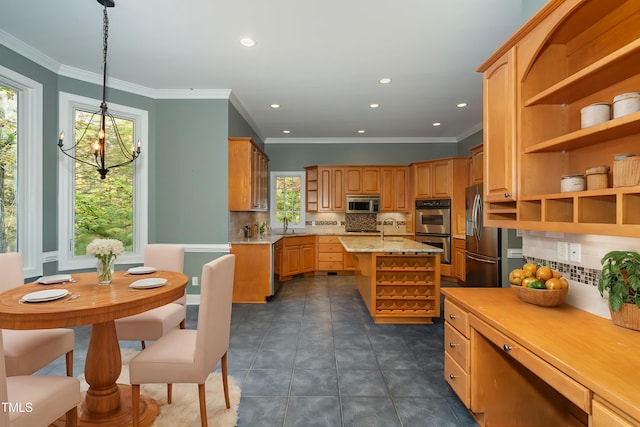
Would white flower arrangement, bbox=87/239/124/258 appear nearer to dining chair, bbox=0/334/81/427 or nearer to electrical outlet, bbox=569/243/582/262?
dining chair, bbox=0/334/81/427

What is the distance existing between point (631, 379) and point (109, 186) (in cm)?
463

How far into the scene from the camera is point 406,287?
352cm

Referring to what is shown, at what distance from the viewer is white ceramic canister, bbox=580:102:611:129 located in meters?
1.36

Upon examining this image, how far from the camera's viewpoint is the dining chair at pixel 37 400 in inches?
44.6

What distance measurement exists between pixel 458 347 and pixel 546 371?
2.46 feet

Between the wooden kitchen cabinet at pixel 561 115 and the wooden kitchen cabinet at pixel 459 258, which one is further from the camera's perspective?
the wooden kitchen cabinet at pixel 459 258

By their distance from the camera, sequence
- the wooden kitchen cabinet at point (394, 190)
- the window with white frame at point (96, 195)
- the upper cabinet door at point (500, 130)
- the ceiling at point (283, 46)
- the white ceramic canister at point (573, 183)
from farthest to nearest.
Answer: the wooden kitchen cabinet at point (394, 190) < the window with white frame at point (96, 195) < the ceiling at point (283, 46) < the upper cabinet door at point (500, 130) < the white ceramic canister at point (573, 183)

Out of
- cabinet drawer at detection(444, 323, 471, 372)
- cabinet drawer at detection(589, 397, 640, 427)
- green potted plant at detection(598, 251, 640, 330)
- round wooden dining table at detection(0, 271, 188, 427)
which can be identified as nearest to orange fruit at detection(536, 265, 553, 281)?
green potted plant at detection(598, 251, 640, 330)

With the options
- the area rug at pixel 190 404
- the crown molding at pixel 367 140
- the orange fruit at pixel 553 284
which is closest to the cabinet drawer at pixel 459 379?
the orange fruit at pixel 553 284

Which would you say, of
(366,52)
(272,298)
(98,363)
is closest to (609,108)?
(366,52)

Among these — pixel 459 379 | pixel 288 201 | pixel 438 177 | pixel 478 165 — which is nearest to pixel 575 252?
pixel 459 379

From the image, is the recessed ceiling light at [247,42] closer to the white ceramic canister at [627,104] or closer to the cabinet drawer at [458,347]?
the white ceramic canister at [627,104]

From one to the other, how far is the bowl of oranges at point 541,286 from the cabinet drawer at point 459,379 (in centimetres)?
56

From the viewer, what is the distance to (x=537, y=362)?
1177 mm
